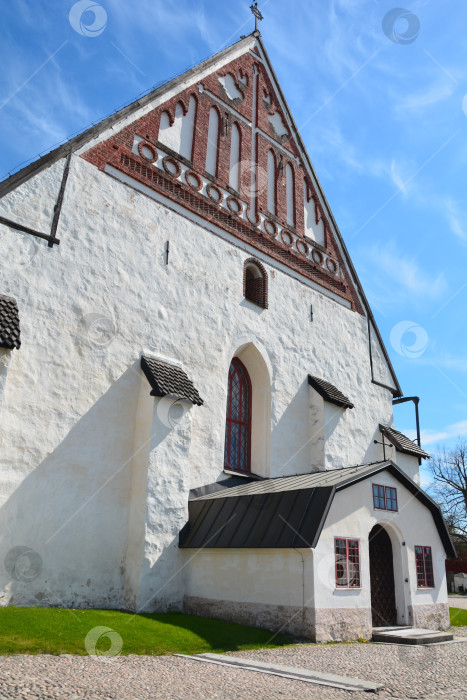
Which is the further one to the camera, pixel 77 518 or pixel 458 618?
pixel 458 618

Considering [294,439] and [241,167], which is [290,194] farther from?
[294,439]

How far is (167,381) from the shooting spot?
42.8ft

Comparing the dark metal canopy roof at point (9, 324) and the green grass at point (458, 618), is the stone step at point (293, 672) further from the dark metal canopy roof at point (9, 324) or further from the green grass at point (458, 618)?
the green grass at point (458, 618)

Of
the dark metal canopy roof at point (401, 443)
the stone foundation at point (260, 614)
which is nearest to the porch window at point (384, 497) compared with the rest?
the stone foundation at point (260, 614)

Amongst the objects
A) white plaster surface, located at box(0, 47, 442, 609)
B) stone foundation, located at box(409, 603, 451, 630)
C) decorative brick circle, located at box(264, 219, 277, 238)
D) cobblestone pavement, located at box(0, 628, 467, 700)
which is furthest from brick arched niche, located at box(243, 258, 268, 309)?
cobblestone pavement, located at box(0, 628, 467, 700)

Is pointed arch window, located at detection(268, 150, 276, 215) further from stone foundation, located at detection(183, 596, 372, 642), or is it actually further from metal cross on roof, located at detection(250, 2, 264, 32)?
stone foundation, located at detection(183, 596, 372, 642)

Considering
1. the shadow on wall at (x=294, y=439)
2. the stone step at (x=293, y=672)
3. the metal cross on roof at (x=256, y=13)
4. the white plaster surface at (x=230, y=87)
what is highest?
the metal cross on roof at (x=256, y=13)

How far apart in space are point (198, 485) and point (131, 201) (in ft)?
25.0

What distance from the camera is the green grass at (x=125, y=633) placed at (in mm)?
7809

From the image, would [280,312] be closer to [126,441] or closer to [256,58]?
[126,441]

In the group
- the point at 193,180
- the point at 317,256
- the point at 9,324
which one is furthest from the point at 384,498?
the point at 193,180

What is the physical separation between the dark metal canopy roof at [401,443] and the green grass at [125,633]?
34.5 ft

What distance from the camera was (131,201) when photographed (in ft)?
48.2

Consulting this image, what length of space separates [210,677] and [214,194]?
13.5 meters
